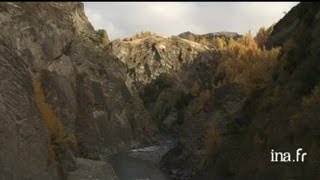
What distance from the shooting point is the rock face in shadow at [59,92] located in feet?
112

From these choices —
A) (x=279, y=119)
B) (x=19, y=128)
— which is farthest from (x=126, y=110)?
(x=279, y=119)

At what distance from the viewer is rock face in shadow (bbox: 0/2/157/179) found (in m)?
34.3

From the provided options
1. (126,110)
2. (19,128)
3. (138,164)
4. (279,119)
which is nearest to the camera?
(19,128)

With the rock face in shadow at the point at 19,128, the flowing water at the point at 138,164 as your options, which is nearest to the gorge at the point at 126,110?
the rock face in shadow at the point at 19,128

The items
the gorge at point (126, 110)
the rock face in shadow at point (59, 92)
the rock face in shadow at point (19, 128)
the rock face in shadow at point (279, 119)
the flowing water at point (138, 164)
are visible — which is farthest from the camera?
the flowing water at point (138, 164)

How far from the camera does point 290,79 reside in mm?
37906

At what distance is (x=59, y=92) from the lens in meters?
71.8

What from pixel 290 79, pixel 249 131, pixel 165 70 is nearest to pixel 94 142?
pixel 249 131

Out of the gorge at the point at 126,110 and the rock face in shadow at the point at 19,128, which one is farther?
the gorge at the point at 126,110

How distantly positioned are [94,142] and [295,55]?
5099cm

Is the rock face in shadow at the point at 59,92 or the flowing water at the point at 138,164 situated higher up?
the rock face in shadow at the point at 59,92

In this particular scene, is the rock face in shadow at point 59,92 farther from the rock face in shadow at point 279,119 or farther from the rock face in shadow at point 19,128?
the rock face in shadow at point 279,119

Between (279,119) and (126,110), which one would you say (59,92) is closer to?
(126,110)

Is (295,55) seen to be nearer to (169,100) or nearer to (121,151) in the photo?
(121,151)
